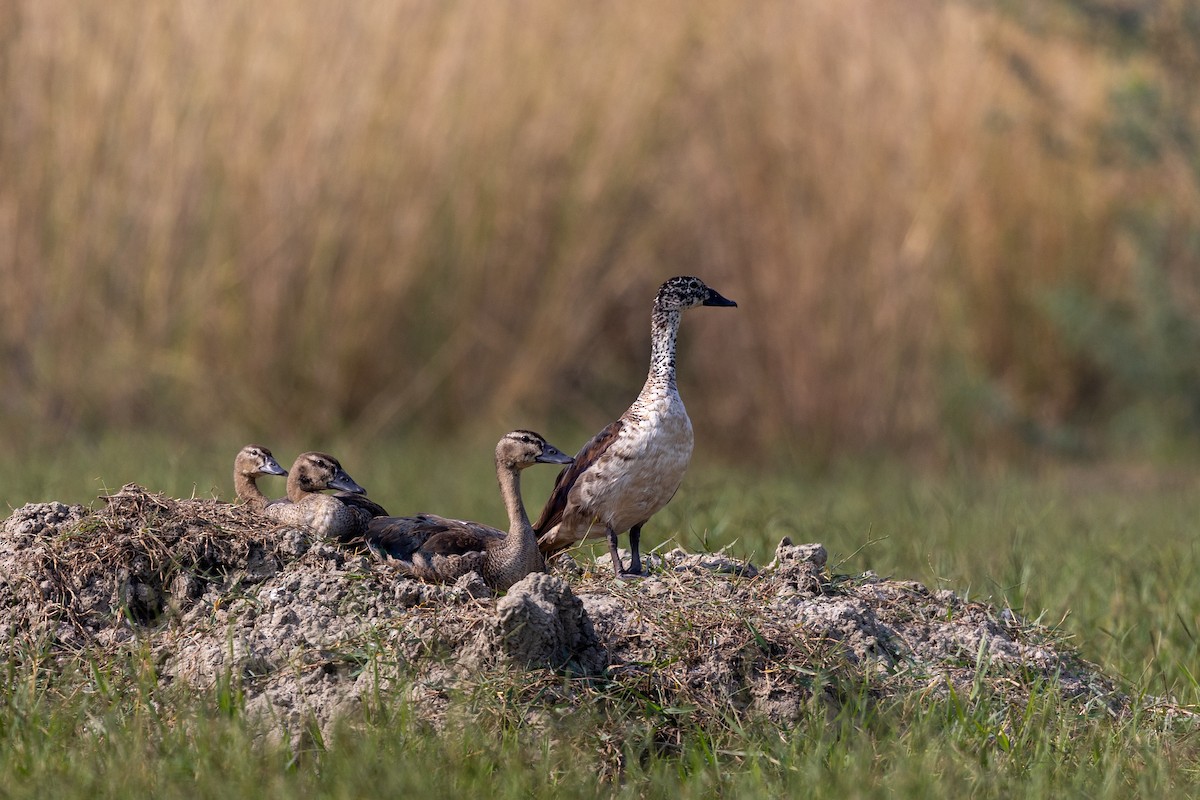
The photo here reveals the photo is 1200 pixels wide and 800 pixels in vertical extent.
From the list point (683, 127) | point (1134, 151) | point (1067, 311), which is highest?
point (683, 127)

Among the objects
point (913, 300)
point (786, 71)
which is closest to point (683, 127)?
point (786, 71)

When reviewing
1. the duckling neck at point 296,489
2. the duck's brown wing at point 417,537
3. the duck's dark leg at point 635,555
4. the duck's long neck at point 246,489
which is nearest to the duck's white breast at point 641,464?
the duck's dark leg at point 635,555

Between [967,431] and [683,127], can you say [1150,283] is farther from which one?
[683,127]

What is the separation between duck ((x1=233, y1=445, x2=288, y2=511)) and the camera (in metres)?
5.71

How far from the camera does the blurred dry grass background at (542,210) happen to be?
1069 centimetres

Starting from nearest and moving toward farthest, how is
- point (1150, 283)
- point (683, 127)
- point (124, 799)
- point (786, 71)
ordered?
point (124, 799) < point (1150, 283) < point (786, 71) < point (683, 127)

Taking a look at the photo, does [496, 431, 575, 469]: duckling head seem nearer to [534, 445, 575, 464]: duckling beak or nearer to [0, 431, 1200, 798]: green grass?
[534, 445, 575, 464]: duckling beak

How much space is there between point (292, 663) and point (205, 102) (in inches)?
269

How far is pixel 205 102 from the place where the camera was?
1074cm

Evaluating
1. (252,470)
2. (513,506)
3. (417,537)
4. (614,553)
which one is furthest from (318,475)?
(614,553)

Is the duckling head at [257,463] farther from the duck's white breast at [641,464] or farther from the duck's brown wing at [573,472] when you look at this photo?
the duck's white breast at [641,464]

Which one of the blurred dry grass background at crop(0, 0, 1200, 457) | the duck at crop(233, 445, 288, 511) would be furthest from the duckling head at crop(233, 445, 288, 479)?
the blurred dry grass background at crop(0, 0, 1200, 457)

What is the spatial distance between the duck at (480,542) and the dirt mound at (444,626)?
0.21 m

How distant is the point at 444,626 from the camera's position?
185 inches
